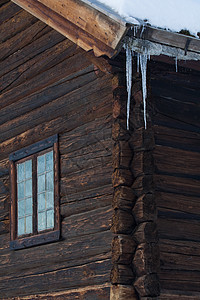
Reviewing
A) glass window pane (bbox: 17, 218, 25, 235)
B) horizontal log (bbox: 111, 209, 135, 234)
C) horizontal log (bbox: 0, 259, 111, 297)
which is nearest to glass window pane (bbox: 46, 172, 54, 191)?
glass window pane (bbox: 17, 218, 25, 235)

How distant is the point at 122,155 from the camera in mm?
6848

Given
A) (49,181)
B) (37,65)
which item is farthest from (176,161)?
Answer: (37,65)

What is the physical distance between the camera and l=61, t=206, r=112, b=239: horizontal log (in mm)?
7070

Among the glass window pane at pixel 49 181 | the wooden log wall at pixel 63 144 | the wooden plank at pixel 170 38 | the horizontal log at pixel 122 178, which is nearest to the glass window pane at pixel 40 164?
the glass window pane at pixel 49 181

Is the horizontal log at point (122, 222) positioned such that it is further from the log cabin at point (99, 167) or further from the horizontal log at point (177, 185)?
the horizontal log at point (177, 185)

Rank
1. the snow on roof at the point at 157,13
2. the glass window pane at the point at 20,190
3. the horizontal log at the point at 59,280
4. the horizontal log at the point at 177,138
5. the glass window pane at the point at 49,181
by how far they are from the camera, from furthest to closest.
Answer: the glass window pane at the point at 20,190, the glass window pane at the point at 49,181, the horizontal log at the point at 177,138, the horizontal log at the point at 59,280, the snow on roof at the point at 157,13

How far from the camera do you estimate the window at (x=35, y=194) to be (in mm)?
7926

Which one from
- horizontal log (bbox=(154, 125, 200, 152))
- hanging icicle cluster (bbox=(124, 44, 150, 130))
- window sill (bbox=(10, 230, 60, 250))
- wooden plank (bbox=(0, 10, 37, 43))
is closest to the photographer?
hanging icicle cluster (bbox=(124, 44, 150, 130))

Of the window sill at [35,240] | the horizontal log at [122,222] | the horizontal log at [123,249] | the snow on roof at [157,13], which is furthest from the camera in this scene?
the window sill at [35,240]

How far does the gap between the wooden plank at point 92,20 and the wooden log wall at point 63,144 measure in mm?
750

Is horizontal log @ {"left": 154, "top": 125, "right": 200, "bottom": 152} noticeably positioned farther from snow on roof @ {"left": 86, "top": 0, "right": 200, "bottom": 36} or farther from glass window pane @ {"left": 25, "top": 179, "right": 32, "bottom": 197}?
glass window pane @ {"left": 25, "top": 179, "right": 32, "bottom": 197}

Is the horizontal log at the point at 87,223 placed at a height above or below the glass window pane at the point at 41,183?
below

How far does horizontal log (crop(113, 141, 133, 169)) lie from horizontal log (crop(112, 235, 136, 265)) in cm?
75

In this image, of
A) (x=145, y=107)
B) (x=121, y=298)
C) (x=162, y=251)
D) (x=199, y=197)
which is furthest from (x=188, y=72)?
(x=121, y=298)
